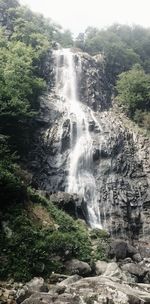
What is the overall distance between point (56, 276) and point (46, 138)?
1797cm

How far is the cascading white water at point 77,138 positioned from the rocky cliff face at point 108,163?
1.04 ft

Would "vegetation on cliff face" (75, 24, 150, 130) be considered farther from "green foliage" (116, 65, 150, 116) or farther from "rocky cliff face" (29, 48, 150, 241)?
"rocky cliff face" (29, 48, 150, 241)

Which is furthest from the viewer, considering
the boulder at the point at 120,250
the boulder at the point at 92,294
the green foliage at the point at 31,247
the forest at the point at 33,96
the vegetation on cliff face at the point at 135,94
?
the vegetation on cliff face at the point at 135,94

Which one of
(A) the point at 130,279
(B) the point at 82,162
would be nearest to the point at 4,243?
(A) the point at 130,279

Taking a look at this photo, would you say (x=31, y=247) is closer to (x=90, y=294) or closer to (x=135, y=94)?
(x=90, y=294)

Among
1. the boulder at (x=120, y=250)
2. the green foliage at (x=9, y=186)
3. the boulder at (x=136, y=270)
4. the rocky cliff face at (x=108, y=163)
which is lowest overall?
the boulder at (x=136, y=270)

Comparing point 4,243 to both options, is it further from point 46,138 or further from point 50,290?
point 46,138

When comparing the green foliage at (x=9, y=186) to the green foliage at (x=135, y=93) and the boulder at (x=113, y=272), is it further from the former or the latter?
the green foliage at (x=135, y=93)

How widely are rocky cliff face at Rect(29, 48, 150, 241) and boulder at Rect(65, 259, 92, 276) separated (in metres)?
9.58

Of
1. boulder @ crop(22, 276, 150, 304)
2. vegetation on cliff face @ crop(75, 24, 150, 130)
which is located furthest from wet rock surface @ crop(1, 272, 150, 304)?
vegetation on cliff face @ crop(75, 24, 150, 130)

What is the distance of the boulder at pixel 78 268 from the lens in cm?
1402

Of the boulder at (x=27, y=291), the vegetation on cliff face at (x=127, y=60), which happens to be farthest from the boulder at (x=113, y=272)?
the vegetation on cliff face at (x=127, y=60)

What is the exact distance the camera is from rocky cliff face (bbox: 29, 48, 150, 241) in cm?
2653

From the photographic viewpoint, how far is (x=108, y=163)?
2936 cm
